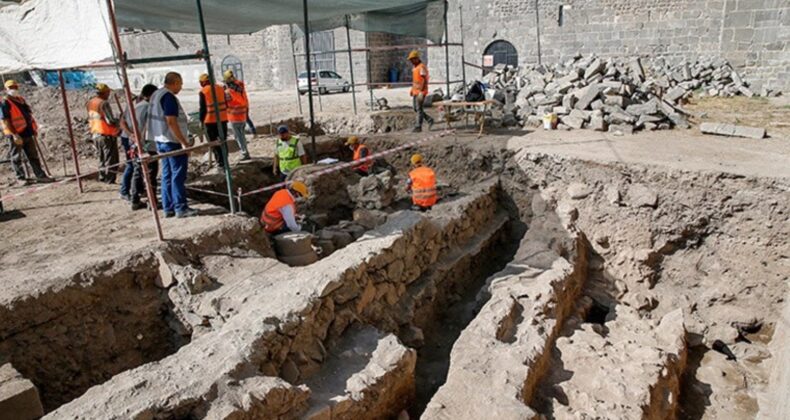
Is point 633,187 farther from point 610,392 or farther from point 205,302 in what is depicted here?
point 205,302

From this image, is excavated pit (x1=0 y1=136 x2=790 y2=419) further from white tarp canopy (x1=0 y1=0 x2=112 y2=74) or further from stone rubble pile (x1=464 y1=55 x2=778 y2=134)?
stone rubble pile (x1=464 y1=55 x2=778 y2=134)

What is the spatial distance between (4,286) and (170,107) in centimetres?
231

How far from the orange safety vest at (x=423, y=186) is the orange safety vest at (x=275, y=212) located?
1.90 metres

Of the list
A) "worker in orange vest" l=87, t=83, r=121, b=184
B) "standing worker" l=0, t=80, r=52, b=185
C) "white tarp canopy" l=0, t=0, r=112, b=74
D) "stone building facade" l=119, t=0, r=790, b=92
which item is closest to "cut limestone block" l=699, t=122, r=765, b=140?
"stone building facade" l=119, t=0, r=790, b=92

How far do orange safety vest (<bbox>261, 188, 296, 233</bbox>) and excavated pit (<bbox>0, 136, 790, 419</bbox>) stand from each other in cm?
40

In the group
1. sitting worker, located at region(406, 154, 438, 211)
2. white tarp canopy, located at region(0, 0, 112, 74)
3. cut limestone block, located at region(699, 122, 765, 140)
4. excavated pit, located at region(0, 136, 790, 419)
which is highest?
white tarp canopy, located at region(0, 0, 112, 74)

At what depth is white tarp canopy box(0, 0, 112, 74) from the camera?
446cm

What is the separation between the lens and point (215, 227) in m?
5.55

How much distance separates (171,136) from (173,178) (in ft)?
1.54

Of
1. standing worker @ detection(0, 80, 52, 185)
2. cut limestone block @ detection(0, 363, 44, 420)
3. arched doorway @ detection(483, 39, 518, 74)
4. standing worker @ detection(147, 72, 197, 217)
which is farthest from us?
arched doorway @ detection(483, 39, 518, 74)

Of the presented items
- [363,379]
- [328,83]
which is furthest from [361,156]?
[328,83]

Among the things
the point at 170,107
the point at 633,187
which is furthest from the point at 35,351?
the point at 633,187

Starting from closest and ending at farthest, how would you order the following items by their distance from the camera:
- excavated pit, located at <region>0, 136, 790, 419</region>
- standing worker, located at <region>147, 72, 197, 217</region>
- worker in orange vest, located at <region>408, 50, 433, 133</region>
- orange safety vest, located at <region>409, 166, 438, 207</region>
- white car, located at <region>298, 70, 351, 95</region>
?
excavated pit, located at <region>0, 136, 790, 419</region> < standing worker, located at <region>147, 72, 197, 217</region> < orange safety vest, located at <region>409, 166, 438, 207</region> < worker in orange vest, located at <region>408, 50, 433, 133</region> < white car, located at <region>298, 70, 351, 95</region>

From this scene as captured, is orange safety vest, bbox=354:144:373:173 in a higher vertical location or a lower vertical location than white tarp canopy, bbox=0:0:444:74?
lower
